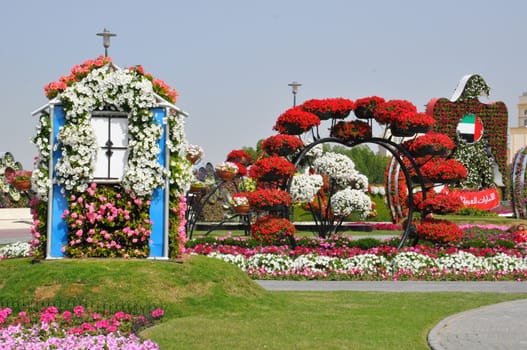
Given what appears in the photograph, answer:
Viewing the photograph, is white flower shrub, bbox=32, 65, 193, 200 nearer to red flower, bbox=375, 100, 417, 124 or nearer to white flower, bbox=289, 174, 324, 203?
red flower, bbox=375, 100, 417, 124

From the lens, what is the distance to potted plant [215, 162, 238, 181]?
2503 centimetres

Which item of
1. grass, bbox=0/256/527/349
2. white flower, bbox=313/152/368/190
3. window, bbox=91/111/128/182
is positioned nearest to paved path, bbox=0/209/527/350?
grass, bbox=0/256/527/349

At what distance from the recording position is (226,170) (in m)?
25.0

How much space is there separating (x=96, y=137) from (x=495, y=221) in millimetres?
23108

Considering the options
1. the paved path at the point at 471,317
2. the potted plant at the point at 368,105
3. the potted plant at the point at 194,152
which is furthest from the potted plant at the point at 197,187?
the paved path at the point at 471,317

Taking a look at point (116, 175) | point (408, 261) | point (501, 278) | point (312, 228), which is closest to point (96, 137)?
point (116, 175)

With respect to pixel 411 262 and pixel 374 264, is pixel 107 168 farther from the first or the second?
pixel 411 262

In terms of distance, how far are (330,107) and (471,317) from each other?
27.1 ft

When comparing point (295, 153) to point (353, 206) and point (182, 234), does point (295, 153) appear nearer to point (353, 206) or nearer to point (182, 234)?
point (353, 206)

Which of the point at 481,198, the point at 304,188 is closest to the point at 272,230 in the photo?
the point at 304,188

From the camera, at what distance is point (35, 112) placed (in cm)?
1219

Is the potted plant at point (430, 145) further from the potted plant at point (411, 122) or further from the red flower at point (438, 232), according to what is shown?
the red flower at point (438, 232)

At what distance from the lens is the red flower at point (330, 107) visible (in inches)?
749

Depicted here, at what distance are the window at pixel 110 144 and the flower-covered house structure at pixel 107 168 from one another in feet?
0.05
